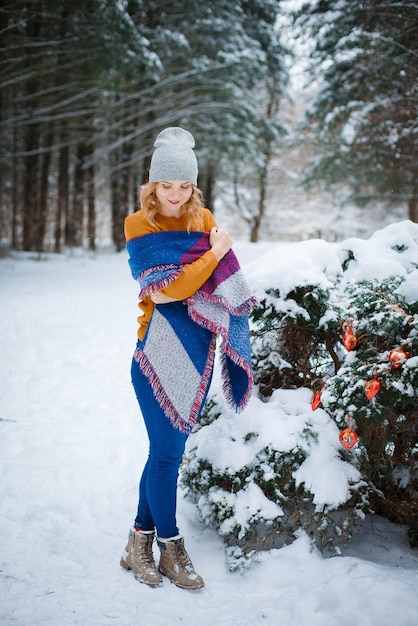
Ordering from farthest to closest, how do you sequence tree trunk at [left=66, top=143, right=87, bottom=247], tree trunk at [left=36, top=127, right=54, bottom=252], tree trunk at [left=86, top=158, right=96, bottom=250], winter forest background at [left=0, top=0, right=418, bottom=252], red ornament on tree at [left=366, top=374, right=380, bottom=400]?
tree trunk at [left=86, top=158, right=96, bottom=250] → tree trunk at [left=66, top=143, right=87, bottom=247] → tree trunk at [left=36, top=127, right=54, bottom=252] → winter forest background at [left=0, top=0, right=418, bottom=252] → red ornament on tree at [left=366, top=374, right=380, bottom=400]

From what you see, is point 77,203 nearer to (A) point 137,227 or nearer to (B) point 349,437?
(A) point 137,227

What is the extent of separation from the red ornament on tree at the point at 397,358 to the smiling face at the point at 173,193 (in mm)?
1171

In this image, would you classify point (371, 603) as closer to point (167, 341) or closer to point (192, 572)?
point (192, 572)

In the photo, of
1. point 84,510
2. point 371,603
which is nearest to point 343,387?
point 371,603

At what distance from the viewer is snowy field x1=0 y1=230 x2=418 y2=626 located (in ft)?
6.30

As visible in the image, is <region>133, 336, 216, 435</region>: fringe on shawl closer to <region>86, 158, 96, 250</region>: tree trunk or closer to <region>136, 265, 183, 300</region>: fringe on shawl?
<region>136, 265, 183, 300</region>: fringe on shawl

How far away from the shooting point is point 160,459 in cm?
211

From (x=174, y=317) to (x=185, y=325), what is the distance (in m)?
0.06

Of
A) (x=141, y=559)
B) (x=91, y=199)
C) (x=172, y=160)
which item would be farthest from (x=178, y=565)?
(x=91, y=199)

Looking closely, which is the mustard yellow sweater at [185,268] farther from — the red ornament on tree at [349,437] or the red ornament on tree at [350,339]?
the red ornament on tree at [349,437]

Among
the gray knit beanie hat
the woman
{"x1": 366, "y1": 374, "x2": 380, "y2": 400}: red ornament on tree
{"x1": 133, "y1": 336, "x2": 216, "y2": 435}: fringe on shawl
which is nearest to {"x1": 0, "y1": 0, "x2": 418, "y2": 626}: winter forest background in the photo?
{"x1": 366, "y1": 374, "x2": 380, "y2": 400}: red ornament on tree

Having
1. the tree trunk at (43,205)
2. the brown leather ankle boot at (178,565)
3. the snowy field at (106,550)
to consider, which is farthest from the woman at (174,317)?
the tree trunk at (43,205)

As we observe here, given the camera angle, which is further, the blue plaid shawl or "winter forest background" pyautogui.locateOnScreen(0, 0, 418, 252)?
"winter forest background" pyautogui.locateOnScreen(0, 0, 418, 252)

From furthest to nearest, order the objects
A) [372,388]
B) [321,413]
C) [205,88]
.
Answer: [205,88], [321,413], [372,388]
